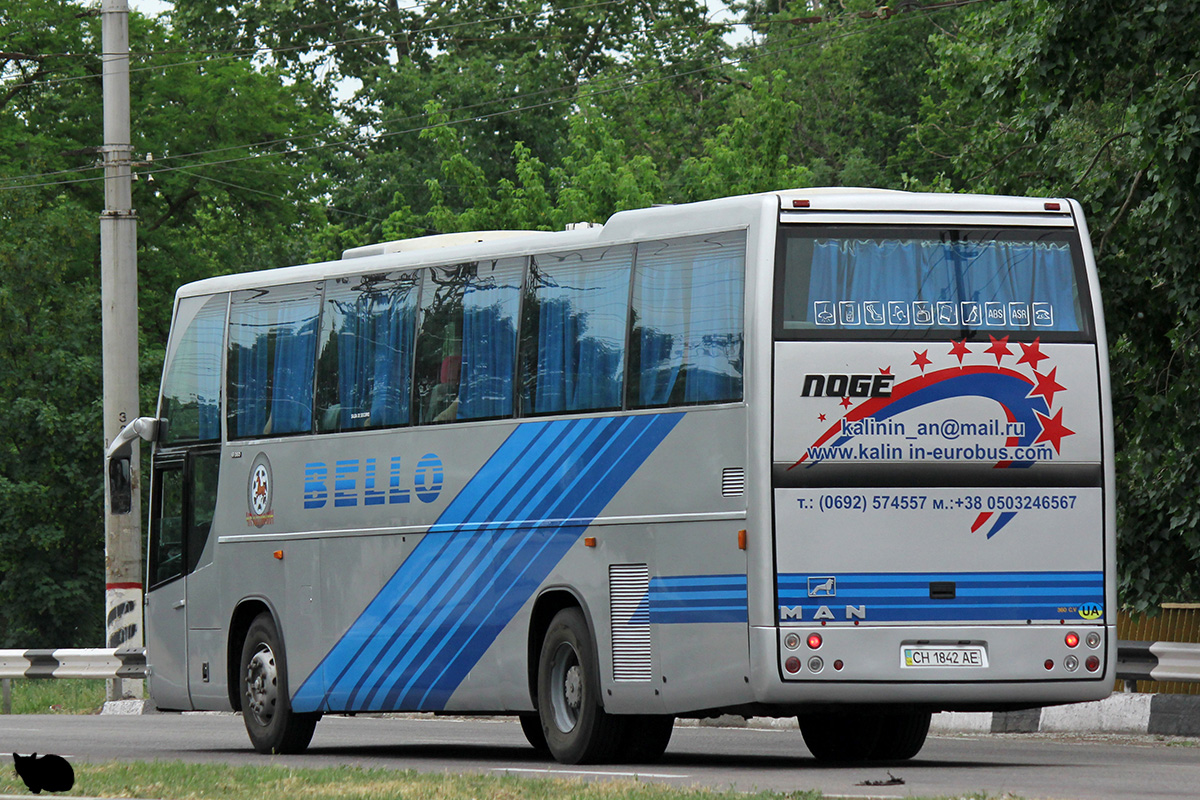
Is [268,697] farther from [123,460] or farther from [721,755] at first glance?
[721,755]

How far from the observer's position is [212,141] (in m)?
44.8

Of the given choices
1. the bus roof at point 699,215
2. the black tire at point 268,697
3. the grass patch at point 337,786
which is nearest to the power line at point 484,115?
the black tire at point 268,697

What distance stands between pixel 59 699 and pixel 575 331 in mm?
15055

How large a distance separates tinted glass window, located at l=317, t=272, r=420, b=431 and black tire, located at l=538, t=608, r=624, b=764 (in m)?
2.32

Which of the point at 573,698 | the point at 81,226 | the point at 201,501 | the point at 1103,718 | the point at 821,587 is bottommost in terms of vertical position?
the point at 1103,718

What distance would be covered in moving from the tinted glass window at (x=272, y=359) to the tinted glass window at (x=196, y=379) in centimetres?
21

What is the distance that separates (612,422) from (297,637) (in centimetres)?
413

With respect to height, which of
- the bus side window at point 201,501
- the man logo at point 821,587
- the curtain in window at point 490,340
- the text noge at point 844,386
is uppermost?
the curtain in window at point 490,340

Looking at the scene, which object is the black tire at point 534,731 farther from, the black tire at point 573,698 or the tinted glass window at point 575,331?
the tinted glass window at point 575,331

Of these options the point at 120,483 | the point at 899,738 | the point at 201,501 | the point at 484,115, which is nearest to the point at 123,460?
the point at 120,483

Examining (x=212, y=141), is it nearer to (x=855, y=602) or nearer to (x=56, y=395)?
(x=56, y=395)

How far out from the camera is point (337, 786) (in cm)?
1218

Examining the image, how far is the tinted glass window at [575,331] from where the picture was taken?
1480cm

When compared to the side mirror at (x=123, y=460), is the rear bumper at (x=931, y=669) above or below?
below
